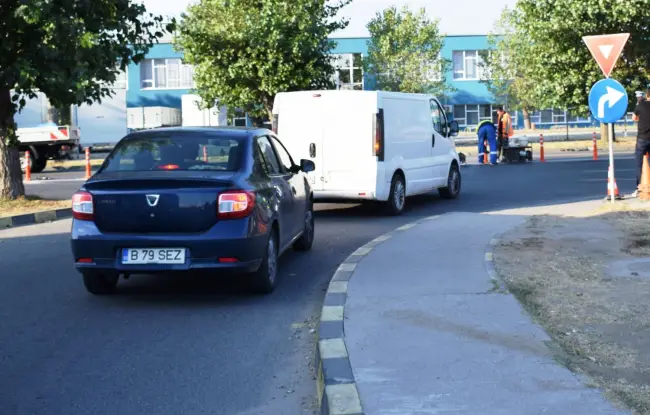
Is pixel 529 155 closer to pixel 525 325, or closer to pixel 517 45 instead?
pixel 525 325

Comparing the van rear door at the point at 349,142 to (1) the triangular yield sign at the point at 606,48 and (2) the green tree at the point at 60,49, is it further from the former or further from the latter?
(2) the green tree at the point at 60,49

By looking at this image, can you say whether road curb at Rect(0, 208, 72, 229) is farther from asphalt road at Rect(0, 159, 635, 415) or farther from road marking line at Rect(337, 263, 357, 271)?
road marking line at Rect(337, 263, 357, 271)

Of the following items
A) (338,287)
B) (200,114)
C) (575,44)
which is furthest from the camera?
(200,114)

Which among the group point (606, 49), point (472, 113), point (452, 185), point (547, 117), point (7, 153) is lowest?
point (452, 185)

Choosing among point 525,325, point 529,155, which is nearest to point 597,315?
point 525,325

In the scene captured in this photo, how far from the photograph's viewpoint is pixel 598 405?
15.4ft

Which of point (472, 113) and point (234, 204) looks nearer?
point (234, 204)

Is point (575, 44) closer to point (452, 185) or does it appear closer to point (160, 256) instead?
point (452, 185)

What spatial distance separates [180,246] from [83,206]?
39.2 inches

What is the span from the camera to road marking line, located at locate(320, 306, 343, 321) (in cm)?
696

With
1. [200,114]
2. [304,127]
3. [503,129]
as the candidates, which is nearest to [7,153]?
[304,127]

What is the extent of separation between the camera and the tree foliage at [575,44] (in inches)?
1310

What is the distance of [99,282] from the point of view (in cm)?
866

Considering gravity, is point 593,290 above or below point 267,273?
below
